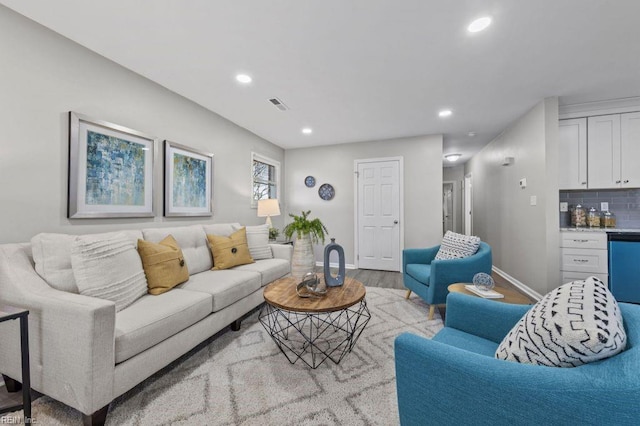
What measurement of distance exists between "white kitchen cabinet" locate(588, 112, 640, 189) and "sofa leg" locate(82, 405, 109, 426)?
15.9 feet

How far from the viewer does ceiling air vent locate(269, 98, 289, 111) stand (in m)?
3.03

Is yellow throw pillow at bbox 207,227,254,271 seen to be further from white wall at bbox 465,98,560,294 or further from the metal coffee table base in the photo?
white wall at bbox 465,98,560,294

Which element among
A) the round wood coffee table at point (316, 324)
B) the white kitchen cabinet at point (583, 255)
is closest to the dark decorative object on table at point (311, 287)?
the round wood coffee table at point (316, 324)

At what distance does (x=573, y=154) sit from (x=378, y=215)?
265 centimetres

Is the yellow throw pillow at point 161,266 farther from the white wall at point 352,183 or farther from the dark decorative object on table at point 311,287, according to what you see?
the white wall at point 352,183

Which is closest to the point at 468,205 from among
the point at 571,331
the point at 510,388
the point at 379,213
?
the point at 379,213

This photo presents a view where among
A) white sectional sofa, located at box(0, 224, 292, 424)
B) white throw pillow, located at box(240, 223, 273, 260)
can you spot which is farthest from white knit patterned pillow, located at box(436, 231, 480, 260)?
white sectional sofa, located at box(0, 224, 292, 424)

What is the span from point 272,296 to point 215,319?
1.77 ft

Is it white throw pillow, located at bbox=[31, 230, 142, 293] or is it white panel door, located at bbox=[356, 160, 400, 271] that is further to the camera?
white panel door, located at bbox=[356, 160, 400, 271]

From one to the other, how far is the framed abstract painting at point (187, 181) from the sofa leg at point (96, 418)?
1.84m

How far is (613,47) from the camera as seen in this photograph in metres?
2.07

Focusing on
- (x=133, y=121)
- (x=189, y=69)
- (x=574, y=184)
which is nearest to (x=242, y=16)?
(x=189, y=69)

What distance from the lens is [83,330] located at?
1.21 metres

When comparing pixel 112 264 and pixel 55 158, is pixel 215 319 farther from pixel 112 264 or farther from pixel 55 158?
pixel 55 158
